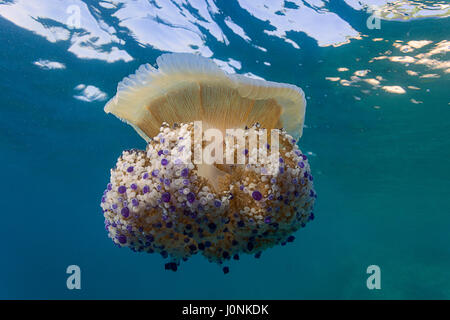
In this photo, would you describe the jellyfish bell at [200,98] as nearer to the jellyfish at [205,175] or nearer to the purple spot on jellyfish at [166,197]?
the jellyfish at [205,175]

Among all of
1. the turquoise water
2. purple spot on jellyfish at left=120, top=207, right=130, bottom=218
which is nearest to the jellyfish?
purple spot on jellyfish at left=120, top=207, right=130, bottom=218

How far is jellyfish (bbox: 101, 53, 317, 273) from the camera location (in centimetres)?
223

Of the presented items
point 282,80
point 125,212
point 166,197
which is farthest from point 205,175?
point 282,80

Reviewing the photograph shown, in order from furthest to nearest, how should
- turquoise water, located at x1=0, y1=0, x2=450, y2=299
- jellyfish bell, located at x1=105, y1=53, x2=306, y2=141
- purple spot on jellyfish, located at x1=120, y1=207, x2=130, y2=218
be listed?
turquoise water, located at x1=0, y1=0, x2=450, y2=299 < jellyfish bell, located at x1=105, y1=53, x2=306, y2=141 < purple spot on jellyfish, located at x1=120, y1=207, x2=130, y2=218

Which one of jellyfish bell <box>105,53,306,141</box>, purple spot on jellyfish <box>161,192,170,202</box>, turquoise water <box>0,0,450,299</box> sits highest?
turquoise water <box>0,0,450,299</box>

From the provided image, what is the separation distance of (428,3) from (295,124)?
292 inches

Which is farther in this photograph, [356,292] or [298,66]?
[356,292]

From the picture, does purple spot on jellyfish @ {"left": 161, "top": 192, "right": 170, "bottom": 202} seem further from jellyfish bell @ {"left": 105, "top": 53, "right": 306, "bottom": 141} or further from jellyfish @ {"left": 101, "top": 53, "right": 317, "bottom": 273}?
jellyfish bell @ {"left": 105, "top": 53, "right": 306, "bottom": 141}

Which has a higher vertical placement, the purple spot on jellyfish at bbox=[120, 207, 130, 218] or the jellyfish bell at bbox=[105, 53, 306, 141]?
the jellyfish bell at bbox=[105, 53, 306, 141]

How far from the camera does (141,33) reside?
9.67 metres

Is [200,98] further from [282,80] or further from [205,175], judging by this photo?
[282,80]

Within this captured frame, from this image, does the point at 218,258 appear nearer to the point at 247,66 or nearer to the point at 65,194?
the point at 247,66

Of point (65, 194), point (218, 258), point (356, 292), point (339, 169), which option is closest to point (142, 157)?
point (218, 258)

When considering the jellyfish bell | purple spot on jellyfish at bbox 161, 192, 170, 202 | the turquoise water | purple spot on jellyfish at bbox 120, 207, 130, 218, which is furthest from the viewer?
the turquoise water
